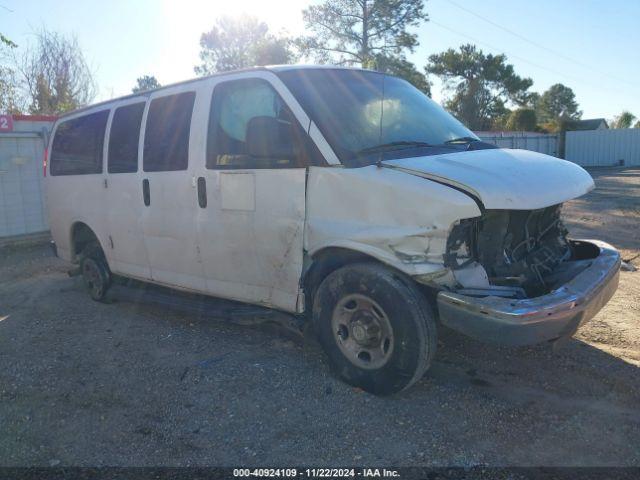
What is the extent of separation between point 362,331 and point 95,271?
151 inches

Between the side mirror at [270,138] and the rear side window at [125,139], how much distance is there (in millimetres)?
1843

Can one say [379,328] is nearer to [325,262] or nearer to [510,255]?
[325,262]

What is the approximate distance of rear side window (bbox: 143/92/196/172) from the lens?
4656 mm

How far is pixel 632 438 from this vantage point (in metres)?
3.09

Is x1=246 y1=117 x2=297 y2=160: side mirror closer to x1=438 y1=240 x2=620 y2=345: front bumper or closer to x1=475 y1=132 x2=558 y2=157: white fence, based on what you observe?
x1=438 y1=240 x2=620 y2=345: front bumper

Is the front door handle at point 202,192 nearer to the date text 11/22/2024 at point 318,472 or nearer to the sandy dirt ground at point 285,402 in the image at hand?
the sandy dirt ground at point 285,402

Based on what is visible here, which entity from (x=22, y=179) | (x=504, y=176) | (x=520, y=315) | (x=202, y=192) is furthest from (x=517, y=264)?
(x=22, y=179)

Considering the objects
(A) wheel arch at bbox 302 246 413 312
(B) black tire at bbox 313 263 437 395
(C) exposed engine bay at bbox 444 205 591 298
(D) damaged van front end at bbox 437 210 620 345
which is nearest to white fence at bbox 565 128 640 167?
(C) exposed engine bay at bbox 444 205 591 298

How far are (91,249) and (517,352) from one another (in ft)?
15.4

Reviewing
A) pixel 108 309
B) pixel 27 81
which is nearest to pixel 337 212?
pixel 108 309

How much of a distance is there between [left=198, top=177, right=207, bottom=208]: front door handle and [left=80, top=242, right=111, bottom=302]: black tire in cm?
222

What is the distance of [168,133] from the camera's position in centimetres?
483

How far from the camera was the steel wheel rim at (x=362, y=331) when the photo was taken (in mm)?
3504

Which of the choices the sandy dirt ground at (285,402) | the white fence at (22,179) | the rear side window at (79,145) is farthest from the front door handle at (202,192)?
the white fence at (22,179)
